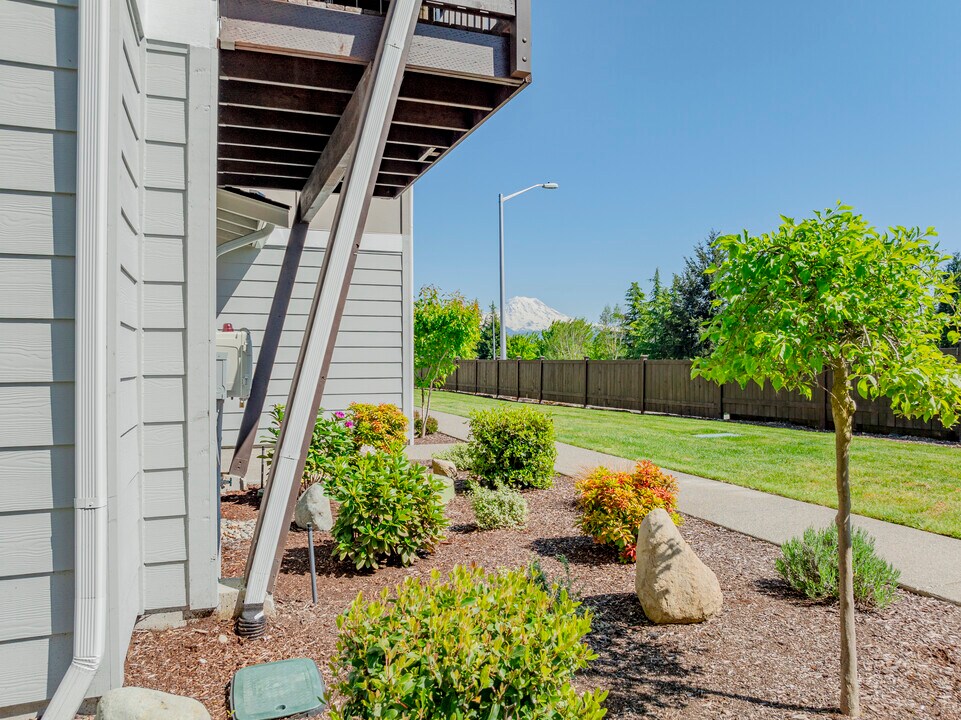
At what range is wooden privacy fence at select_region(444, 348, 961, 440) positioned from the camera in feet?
40.4

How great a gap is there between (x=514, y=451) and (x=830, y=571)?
362cm

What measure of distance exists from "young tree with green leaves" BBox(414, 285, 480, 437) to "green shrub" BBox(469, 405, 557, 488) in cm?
515

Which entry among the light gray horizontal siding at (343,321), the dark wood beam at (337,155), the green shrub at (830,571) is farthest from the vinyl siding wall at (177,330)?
the light gray horizontal siding at (343,321)

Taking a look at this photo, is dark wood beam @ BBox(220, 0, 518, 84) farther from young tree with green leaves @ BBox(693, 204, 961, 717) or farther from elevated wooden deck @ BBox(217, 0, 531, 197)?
young tree with green leaves @ BBox(693, 204, 961, 717)

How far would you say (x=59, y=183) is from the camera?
2.38 meters

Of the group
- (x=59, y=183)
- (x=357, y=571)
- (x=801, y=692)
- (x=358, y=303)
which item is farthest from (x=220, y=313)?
(x=801, y=692)

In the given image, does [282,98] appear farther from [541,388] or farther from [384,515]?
[541,388]

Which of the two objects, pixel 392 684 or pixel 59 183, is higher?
pixel 59 183

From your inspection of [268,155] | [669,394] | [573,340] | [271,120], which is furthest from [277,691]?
[573,340]

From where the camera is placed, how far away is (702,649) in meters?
3.30

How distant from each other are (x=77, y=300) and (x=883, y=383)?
3.18 meters

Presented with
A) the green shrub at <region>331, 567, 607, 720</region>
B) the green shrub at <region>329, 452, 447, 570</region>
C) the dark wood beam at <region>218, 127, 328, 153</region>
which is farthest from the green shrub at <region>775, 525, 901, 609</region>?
the dark wood beam at <region>218, 127, 328, 153</region>

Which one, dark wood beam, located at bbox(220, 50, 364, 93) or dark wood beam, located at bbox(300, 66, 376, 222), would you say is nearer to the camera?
dark wood beam, located at bbox(300, 66, 376, 222)

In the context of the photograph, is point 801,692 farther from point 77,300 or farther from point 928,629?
point 77,300
